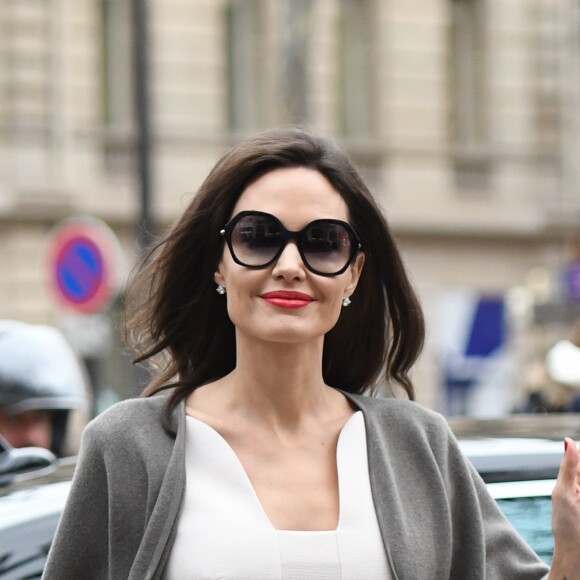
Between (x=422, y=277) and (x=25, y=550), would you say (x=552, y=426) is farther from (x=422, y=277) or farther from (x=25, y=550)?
(x=422, y=277)

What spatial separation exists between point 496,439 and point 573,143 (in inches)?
847

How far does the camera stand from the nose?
276 centimetres

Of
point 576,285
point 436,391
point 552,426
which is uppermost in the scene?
point 552,426

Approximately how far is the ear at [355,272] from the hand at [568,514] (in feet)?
1.47

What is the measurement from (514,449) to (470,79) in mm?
21659

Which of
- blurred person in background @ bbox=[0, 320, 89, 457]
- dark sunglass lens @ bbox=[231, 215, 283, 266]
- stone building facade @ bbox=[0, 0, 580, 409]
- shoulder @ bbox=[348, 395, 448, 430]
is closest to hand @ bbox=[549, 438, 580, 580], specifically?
shoulder @ bbox=[348, 395, 448, 430]

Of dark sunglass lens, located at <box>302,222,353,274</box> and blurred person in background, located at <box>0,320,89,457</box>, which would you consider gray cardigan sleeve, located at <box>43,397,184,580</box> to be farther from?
blurred person in background, located at <box>0,320,89,457</box>

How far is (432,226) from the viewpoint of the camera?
23766mm

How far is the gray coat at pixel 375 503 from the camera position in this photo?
2.67 metres

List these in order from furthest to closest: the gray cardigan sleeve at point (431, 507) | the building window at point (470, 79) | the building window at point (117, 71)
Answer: the building window at point (470, 79)
the building window at point (117, 71)
the gray cardigan sleeve at point (431, 507)

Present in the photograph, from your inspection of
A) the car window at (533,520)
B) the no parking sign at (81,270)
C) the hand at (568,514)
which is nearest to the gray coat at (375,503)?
the hand at (568,514)

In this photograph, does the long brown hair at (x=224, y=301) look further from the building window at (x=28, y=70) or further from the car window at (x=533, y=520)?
the building window at (x=28, y=70)

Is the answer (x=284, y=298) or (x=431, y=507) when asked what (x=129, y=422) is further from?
(x=431, y=507)

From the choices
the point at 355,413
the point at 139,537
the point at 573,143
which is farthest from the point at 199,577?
the point at 573,143
